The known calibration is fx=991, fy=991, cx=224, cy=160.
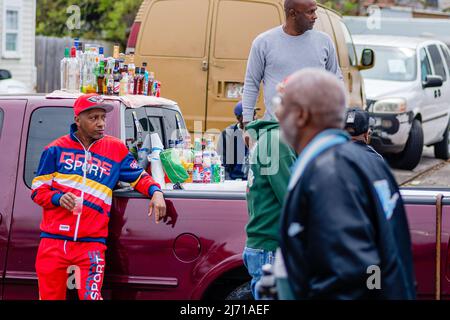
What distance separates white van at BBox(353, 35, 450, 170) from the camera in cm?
1455

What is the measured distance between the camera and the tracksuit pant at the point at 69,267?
222 inches

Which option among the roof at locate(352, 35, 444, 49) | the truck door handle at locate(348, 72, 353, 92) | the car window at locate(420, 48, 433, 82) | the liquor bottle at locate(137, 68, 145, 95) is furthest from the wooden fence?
the liquor bottle at locate(137, 68, 145, 95)

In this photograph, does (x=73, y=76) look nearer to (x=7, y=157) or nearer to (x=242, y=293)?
(x=7, y=157)

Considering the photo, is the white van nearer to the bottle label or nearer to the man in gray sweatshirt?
the bottle label

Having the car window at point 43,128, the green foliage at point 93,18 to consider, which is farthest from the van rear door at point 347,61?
the green foliage at point 93,18

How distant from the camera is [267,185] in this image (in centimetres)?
474

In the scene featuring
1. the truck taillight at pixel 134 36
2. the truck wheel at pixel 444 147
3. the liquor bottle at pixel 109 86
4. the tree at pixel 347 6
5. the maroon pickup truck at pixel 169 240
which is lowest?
the truck wheel at pixel 444 147

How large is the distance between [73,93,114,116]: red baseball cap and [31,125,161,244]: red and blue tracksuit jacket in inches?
4.8

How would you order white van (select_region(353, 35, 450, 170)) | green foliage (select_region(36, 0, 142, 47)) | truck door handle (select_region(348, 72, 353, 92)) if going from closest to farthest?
1. truck door handle (select_region(348, 72, 353, 92))
2. white van (select_region(353, 35, 450, 170))
3. green foliage (select_region(36, 0, 142, 47))

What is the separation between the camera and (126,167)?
5.94 meters

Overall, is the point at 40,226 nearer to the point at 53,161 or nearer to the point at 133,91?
the point at 53,161

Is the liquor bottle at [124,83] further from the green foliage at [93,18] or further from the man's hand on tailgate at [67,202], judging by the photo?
the green foliage at [93,18]

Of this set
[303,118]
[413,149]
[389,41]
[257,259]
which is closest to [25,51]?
[389,41]

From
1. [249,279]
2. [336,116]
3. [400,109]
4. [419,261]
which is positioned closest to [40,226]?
[249,279]
